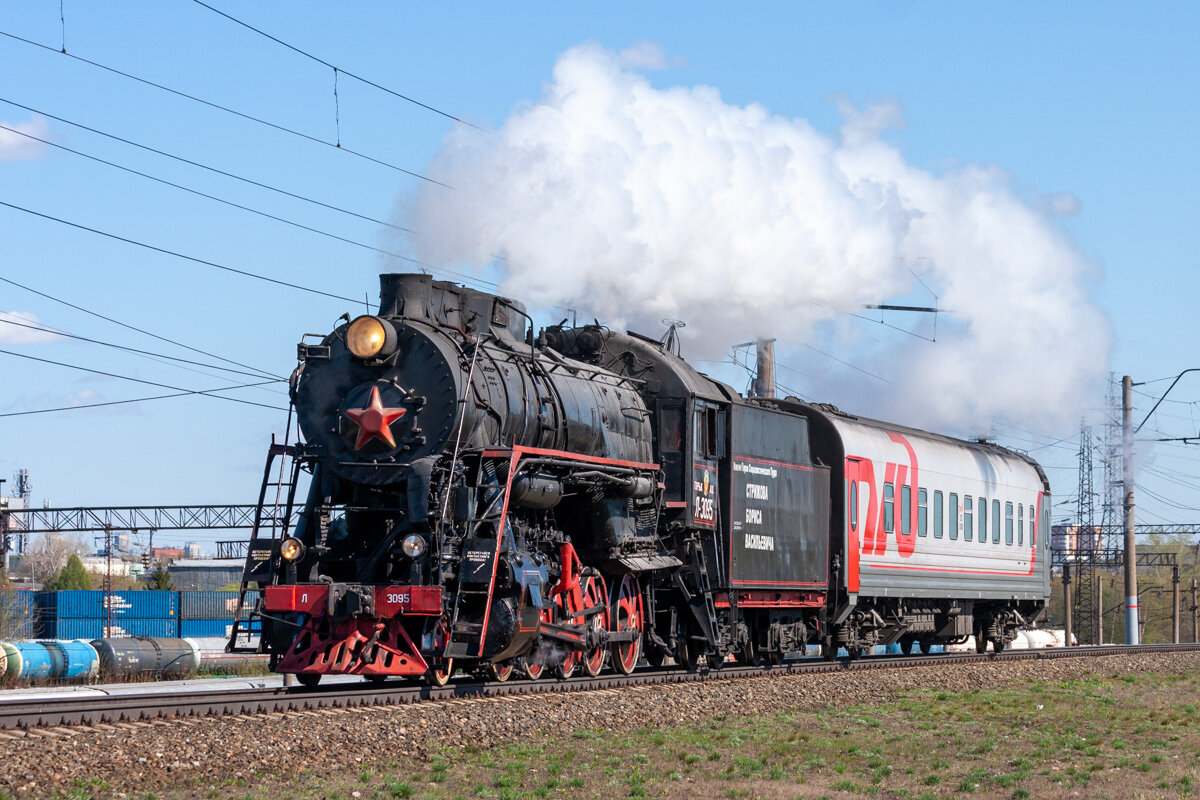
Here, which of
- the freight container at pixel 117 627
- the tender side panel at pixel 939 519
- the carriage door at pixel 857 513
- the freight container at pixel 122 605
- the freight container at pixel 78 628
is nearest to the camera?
the carriage door at pixel 857 513

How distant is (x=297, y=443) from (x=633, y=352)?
5.64 metres

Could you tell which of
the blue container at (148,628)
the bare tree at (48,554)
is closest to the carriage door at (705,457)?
the blue container at (148,628)

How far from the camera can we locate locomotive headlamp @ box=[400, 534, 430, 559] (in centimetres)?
1419

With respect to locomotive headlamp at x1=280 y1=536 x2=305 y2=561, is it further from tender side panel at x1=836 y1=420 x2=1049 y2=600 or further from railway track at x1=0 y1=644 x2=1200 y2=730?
tender side panel at x1=836 y1=420 x2=1049 y2=600

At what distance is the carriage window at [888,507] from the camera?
23.8 metres

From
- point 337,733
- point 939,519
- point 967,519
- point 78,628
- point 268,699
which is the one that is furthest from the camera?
point 78,628

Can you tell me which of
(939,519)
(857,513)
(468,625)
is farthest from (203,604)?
(468,625)

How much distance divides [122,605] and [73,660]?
148 feet

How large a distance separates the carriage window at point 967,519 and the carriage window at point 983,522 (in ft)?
1.52

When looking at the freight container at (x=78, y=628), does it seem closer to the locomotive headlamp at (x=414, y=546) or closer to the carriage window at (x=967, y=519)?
the carriage window at (x=967, y=519)

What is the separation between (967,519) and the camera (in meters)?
26.7

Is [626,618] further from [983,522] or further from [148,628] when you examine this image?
[148,628]

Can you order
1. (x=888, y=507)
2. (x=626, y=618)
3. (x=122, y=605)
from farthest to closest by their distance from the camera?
1. (x=122, y=605)
2. (x=888, y=507)
3. (x=626, y=618)

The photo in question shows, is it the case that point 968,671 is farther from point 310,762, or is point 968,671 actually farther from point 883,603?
point 310,762
